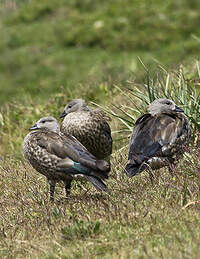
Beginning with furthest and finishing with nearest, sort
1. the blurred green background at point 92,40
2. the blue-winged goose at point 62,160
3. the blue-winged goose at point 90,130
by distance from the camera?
1. the blurred green background at point 92,40
2. the blue-winged goose at point 90,130
3. the blue-winged goose at point 62,160

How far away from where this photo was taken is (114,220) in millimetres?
5043

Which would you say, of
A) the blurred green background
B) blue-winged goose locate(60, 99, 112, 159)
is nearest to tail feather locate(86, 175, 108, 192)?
blue-winged goose locate(60, 99, 112, 159)

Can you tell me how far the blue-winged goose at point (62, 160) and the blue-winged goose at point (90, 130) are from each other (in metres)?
0.85

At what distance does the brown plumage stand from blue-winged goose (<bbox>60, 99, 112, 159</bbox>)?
109 centimetres

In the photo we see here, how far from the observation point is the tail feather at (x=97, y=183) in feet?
18.6

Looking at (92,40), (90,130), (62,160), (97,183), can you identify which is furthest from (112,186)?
(92,40)

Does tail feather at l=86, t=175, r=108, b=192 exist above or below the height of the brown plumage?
below

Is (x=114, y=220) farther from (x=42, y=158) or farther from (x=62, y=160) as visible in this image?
(x=42, y=158)

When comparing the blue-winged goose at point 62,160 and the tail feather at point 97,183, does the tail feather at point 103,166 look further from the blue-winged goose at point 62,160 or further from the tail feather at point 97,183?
the tail feather at point 97,183

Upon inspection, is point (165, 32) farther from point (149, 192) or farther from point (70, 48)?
point (149, 192)

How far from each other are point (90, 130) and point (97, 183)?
1730mm

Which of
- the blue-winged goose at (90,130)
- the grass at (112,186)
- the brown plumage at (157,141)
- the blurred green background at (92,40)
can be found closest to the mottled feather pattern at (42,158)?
the grass at (112,186)

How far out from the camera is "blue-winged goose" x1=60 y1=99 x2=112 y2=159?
741 centimetres

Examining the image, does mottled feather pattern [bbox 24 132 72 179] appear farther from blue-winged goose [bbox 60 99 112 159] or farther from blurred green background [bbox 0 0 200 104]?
blurred green background [bbox 0 0 200 104]
